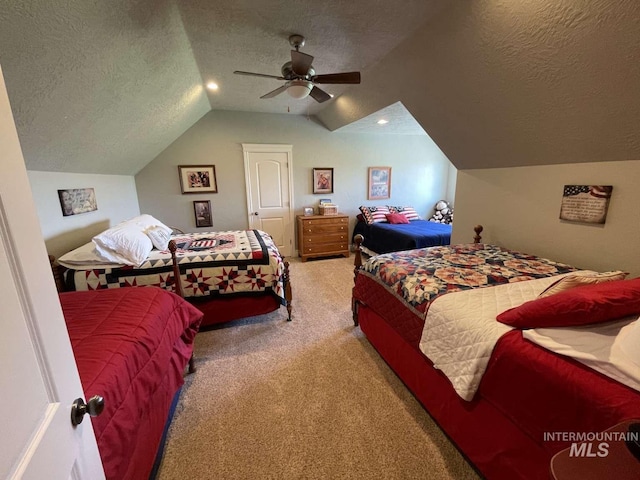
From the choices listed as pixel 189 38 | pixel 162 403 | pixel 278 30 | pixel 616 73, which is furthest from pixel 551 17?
pixel 162 403

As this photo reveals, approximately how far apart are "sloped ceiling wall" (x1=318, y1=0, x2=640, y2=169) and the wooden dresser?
2.37 metres

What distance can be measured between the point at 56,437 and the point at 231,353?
180 cm

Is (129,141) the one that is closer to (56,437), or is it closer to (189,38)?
(189,38)

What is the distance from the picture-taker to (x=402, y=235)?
3971 mm

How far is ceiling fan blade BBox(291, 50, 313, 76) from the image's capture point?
207 centimetres

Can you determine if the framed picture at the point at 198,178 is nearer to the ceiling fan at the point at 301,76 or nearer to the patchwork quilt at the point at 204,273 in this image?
the patchwork quilt at the point at 204,273

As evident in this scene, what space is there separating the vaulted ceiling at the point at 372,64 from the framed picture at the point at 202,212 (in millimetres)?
1491

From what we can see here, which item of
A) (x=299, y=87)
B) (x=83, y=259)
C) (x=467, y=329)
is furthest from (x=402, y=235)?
(x=83, y=259)

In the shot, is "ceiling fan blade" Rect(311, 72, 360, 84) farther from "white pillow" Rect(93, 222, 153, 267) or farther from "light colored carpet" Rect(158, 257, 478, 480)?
"light colored carpet" Rect(158, 257, 478, 480)

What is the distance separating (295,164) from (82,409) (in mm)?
4465

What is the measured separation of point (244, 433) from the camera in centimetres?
156

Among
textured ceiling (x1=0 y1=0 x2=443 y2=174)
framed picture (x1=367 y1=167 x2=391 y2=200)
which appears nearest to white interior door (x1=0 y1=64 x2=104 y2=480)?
textured ceiling (x1=0 y1=0 x2=443 y2=174)

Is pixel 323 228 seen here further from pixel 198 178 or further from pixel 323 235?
pixel 198 178

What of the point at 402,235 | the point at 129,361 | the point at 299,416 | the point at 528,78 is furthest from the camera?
the point at 402,235
